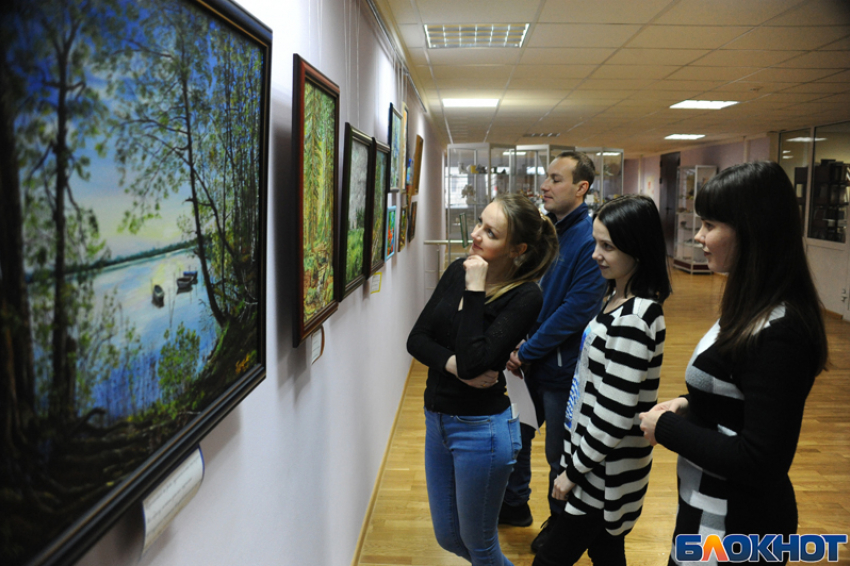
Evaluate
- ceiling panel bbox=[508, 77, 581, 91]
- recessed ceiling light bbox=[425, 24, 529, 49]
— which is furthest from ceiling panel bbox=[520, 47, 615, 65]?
ceiling panel bbox=[508, 77, 581, 91]

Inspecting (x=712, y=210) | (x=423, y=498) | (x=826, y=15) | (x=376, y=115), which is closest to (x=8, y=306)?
(x=712, y=210)

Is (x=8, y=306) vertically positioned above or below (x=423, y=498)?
above

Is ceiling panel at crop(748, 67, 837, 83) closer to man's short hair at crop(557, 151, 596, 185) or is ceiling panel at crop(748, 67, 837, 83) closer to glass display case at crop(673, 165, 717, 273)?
man's short hair at crop(557, 151, 596, 185)

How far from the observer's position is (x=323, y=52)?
206cm

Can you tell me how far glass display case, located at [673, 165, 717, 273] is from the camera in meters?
13.4

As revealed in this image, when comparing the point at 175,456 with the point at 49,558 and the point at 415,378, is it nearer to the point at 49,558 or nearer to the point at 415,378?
the point at 49,558

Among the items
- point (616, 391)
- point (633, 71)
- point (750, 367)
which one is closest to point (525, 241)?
point (616, 391)

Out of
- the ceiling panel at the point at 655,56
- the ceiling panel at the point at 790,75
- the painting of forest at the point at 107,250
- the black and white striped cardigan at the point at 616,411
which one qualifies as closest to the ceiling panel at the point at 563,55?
the ceiling panel at the point at 655,56

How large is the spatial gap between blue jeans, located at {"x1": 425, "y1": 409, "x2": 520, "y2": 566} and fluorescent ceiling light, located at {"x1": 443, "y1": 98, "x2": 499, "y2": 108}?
5922mm

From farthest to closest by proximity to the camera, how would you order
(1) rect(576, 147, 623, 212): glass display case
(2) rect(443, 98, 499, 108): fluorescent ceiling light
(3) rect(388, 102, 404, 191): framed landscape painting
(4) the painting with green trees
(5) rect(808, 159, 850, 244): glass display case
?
1. (1) rect(576, 147, 623, 212): glass display case
2. (5) rect(808, 159, 850, 244): glass display case
3. (2) rect(443, 98, 499, 108): fluorescent ceiling light
4. (3) rect(388, 102, 404, 191): framed landscape painting
5. (4) the painting with green trees

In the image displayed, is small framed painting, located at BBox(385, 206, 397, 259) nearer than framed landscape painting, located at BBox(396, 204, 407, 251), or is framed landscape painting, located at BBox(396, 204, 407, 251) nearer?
small framed painting, located at BBox(385, 206, 397, 259)

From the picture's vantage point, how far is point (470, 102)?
7512mm

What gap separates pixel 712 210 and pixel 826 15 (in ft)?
11.1

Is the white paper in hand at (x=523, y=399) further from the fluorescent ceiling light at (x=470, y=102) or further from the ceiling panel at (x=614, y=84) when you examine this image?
the fluorescent ceiling light at (x=470, y=102)
